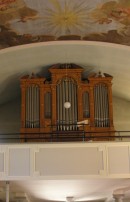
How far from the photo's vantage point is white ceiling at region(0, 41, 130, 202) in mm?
13141

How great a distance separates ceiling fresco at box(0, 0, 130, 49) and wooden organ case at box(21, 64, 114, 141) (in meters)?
2.03

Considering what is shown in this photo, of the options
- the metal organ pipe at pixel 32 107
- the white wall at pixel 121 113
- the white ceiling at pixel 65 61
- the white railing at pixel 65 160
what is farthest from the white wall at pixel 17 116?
the white railing at pixel 65 160

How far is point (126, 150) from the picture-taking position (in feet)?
39.9

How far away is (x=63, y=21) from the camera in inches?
490

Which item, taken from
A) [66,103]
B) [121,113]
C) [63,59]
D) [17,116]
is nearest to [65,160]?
[66,103]

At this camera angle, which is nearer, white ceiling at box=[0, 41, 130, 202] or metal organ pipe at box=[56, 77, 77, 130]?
white ceiling at box=[0, 41, 130, 202]

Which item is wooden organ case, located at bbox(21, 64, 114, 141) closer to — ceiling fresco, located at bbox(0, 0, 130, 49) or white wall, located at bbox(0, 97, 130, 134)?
ceiling fresco, located at bbox(0, 0, 130, 49)

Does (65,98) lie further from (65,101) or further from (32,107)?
(32,107)

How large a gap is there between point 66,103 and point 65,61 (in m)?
1.81

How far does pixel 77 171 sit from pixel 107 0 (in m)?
4.92

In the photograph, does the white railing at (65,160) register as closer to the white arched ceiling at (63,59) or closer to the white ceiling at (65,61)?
the white ceiling at (65,61)

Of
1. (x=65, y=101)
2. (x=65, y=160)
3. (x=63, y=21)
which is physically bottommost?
(x=65, y=160)

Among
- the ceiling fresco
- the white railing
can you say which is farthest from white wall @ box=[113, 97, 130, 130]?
the white railing

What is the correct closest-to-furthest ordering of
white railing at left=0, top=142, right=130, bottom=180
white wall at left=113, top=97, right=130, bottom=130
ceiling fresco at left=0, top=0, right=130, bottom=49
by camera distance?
ceiling fresco at left=0, top=0, right=130, bottom=49 < white railing at left=0, top=142, right=130, bottom=180 < white wall at left=113, top=97, right=130, bottom=130
